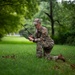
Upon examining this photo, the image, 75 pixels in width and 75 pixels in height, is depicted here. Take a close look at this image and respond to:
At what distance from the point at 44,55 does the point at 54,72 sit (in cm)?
450

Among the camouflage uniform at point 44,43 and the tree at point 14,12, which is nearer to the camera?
the camouflage uniform at point 44,43

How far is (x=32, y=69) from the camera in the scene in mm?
9312

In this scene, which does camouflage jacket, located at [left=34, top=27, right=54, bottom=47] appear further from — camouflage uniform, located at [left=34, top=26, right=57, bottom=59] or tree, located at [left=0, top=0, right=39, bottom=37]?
tree, located at [left=0, top=0, right=39, bottom=37]

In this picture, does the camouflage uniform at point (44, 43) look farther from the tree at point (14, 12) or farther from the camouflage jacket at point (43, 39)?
the tree at point (14, 12)

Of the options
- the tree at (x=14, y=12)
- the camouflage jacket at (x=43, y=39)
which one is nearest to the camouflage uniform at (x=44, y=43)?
the camouflage jacket at (x=43, y=39)

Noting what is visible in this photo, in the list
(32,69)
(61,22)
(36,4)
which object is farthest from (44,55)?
(61,22)

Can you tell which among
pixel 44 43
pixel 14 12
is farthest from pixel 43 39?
pixel 14 12

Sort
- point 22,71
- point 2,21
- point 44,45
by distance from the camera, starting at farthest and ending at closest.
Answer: point 2,21 < point 44,45 < point 22,71

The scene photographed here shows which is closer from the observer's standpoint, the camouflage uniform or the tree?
the camouflage uniform

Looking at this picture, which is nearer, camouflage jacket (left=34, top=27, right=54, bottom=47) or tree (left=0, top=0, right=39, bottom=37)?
camouflage jacket (left=34, top=27, right=54, bottom=47)

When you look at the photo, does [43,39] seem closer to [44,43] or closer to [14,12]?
[44,43]

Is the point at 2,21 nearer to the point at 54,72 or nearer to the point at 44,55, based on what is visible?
the point at 44,55

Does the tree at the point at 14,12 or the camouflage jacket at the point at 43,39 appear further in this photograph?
the tree at the point at 14,12

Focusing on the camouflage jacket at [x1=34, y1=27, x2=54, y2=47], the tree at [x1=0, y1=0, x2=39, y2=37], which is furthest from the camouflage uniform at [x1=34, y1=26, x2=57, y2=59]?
the tree at [x1=0, y1=0, x2=39, y2=37]
